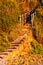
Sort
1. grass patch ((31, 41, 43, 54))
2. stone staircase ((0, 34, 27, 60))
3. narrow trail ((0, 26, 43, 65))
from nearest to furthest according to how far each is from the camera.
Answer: narrow trail ((0, 26, 43, 65)), stone staircase ((0, 34, 27, 60)), grass patch ((31, 41, 43, 54))

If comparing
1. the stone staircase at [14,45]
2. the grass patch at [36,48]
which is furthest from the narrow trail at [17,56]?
the grass patch at [36,48]

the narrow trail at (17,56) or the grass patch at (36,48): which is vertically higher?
the narrow trail at (17,56)

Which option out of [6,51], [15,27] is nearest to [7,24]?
[15,27]

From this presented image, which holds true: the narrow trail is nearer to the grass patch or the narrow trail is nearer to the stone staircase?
the stone staircase

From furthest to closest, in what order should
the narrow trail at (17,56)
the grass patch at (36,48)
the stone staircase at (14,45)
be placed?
the grass patch at (36,48), the stone staircase at (14,45), the narrow trail at (17,56)

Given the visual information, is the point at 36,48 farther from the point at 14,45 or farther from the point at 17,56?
the point at 17,56

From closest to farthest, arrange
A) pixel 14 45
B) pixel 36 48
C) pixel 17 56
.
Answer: pixel 17 56 → pixel 14 45 → pixel 36 48

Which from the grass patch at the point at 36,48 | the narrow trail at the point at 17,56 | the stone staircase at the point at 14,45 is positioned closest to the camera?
the narrow trail at the point at 17,56

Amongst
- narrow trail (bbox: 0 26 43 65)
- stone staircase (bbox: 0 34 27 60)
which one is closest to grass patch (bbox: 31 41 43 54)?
narrow trail (bbox: 0 26 43 65)

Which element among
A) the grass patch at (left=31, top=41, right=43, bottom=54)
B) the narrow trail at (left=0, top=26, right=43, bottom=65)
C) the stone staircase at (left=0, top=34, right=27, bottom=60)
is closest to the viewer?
the narrow trail at (left=0, top=26, right=43, bottom=65)

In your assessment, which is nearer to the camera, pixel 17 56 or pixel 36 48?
pixel 17 56

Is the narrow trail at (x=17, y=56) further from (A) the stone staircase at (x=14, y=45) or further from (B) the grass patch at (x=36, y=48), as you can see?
(B) the grass patch at (x=36, y=48)

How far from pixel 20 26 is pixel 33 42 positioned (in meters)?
1.18

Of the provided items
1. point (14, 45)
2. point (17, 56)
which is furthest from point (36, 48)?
point (17, 56)
